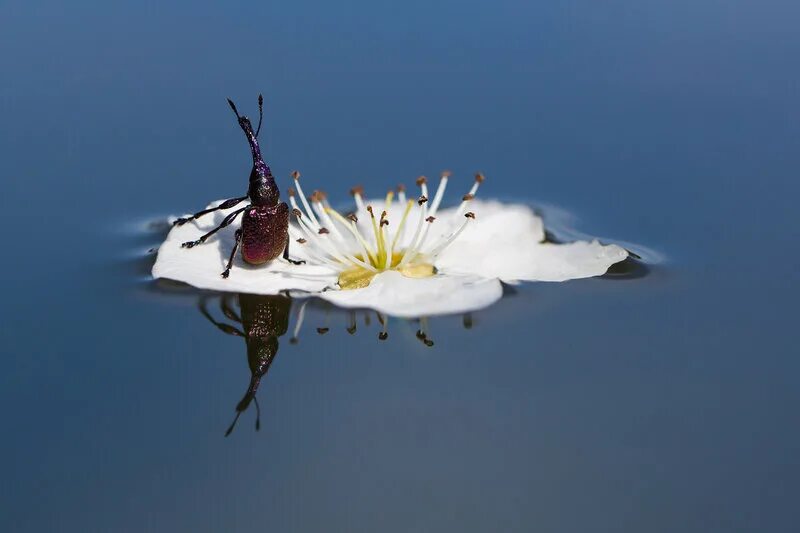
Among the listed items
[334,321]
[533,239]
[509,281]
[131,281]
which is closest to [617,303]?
[509,281]

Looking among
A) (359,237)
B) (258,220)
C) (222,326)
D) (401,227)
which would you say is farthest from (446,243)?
(222,326)

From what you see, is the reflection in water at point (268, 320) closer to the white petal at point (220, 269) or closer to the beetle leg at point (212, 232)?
the white petal at point (220, 269)

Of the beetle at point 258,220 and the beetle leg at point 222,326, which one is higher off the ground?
the beetle at point 258,220

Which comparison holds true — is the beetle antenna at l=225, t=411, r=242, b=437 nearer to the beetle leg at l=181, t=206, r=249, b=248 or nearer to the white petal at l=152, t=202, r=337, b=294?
the white petal at l=152, t=202, r=337, b=294

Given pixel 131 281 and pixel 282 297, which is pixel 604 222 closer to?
pixel 282 297

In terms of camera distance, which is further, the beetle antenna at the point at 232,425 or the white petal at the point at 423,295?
the white petal at the point at 423,295

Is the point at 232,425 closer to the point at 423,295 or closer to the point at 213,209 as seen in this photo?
the point at 423,295

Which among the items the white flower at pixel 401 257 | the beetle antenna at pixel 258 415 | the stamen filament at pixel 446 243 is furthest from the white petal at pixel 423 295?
the beetle antenna at pixel 258 415
